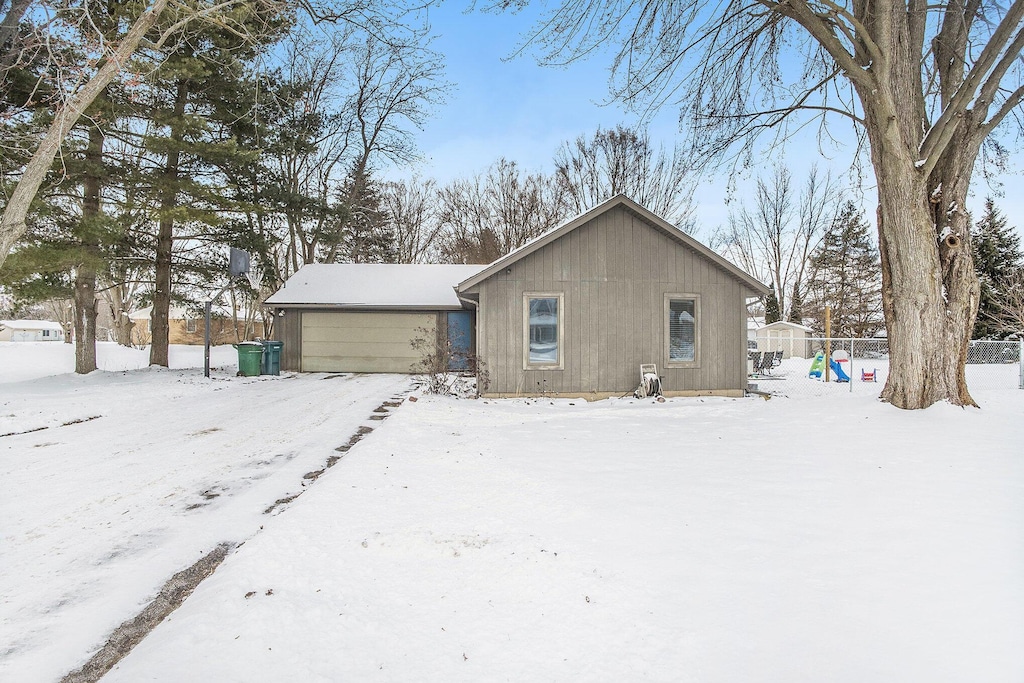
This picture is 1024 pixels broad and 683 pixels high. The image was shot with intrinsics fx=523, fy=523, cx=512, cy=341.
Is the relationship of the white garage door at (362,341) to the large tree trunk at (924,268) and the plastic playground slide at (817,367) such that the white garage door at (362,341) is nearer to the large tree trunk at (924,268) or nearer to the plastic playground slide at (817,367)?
the large tree trunk at (924,268)

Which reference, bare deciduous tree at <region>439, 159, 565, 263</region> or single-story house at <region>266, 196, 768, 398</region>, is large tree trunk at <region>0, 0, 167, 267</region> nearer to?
single-story house at <region>266, 196, 768, 398</region>

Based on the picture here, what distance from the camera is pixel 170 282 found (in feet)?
49.2

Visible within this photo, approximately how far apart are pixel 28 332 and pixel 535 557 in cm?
7268

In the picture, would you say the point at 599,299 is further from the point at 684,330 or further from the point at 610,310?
the point at 684,330

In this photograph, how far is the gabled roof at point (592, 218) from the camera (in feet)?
32.9

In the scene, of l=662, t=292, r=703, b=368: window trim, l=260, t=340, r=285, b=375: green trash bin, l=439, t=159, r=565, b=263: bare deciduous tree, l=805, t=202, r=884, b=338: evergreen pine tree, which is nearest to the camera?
l=662, t=292, r=703, b=368: window trim

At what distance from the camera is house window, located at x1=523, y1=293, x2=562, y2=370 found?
10.3 meters

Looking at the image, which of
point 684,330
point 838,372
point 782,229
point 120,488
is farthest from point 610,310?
point 782,229

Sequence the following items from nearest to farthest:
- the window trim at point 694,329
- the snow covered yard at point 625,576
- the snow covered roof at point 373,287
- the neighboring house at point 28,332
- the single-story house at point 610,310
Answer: the snow covered yard at point 625,576 → the single-story house at point 610,310 → the window trim at point 694,329 → the snow covered roof at point 373,287 → the neighboring house at point 28,332

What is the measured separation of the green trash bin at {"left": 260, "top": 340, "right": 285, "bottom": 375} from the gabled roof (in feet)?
25.5

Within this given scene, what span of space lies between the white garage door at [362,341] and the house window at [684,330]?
811 cm

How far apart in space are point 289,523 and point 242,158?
40.8ft

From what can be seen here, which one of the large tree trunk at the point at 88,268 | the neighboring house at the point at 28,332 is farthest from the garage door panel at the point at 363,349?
the neighboring house at the point at 28,332

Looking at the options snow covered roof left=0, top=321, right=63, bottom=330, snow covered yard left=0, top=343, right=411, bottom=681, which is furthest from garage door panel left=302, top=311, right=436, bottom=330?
snow covered roof left=0, top=321, right=63, bottom=330
